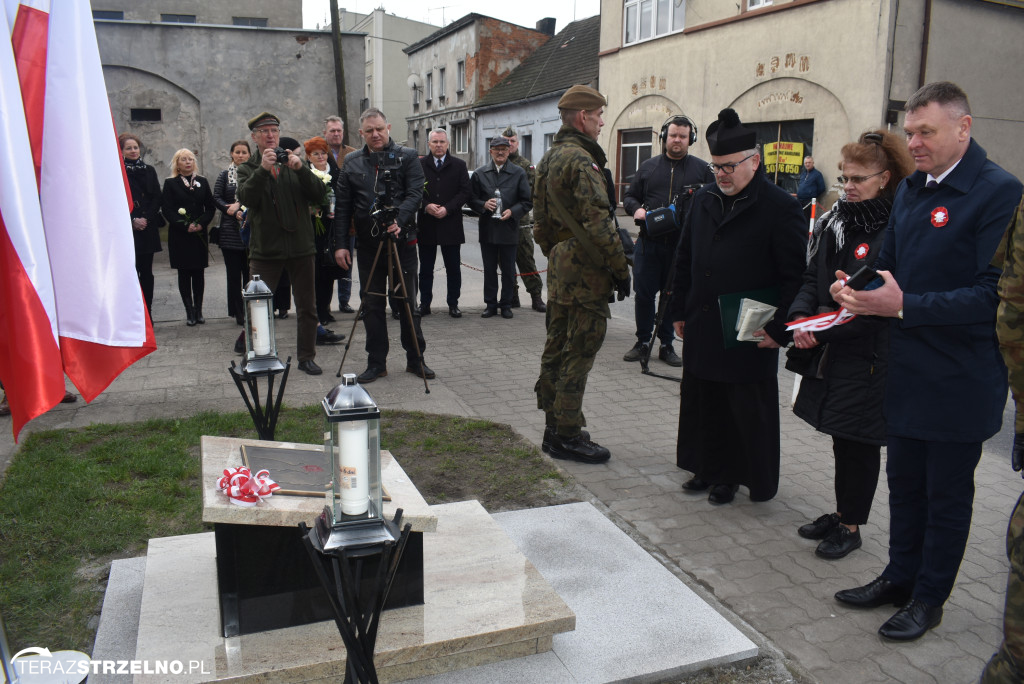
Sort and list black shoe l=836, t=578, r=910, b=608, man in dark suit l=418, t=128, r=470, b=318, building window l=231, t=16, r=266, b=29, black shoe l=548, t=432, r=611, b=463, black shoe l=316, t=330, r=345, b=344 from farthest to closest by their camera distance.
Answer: building window l=231, t=16, r=266, b=29
man in dark suit l=418, t=128, r=470, b=318
black shoe l=316, t=330, r=345, b=344
black shoe l=548, t=432, r=611, b=463
black shoe l=836, t=578, r=910, b=608

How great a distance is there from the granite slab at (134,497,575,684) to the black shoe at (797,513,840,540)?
4.93 ft

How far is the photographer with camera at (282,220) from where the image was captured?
668 centimetres

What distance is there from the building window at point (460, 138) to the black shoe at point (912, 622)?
3513cm

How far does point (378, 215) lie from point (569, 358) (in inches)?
95.6

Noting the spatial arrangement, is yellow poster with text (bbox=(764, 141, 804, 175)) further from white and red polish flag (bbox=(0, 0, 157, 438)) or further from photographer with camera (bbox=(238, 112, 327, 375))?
white and red polish flag (bbox=(0, 0, 157, 438))

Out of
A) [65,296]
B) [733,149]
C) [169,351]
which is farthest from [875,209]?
[169,351]

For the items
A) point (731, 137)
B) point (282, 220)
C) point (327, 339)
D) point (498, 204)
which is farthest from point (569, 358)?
point (498, 204)

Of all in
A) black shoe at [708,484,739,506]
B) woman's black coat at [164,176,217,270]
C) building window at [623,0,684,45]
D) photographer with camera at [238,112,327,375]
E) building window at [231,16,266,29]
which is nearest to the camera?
black shoe at [708,484,739,506]

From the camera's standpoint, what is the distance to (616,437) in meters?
5.59

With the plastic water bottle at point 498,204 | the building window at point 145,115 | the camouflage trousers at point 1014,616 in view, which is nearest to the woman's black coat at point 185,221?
the plastic water bottle at point 498,204

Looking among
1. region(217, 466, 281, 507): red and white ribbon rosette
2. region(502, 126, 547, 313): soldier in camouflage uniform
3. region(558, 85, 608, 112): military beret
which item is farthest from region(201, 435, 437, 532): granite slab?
region(502, 126, 547, 313): soldier in camouflage uniform

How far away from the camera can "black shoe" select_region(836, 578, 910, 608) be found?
3.36 metres

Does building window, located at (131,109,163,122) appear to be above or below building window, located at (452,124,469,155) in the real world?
below

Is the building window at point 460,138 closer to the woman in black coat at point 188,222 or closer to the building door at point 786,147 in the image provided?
the building door at point 786,147
